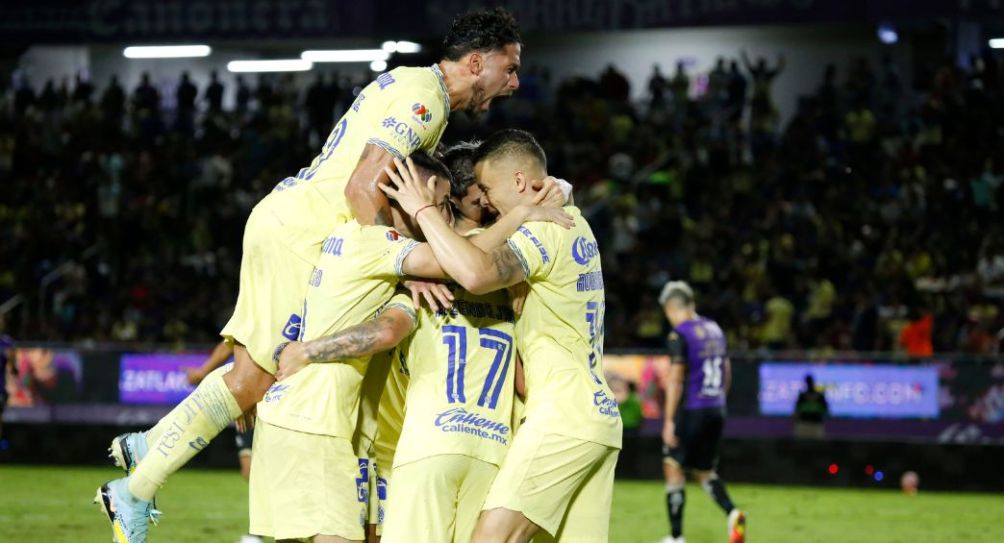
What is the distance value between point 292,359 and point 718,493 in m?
6.93

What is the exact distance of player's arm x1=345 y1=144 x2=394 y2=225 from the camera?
19.7 ft

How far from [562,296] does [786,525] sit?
324 inches

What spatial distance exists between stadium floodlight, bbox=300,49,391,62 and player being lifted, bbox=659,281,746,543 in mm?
17784

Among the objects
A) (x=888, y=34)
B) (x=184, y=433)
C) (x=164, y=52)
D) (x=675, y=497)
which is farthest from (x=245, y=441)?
(x=164, y=52)

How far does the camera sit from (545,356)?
A: 5711 millimetres

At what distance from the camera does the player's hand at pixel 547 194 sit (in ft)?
19.3

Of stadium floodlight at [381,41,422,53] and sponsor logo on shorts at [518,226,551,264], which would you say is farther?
stadium floodlight at [381,41,422,53]

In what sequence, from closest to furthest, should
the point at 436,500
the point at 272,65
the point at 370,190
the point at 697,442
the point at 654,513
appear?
the point at 436,500, the point at 370,190, the point at 697,442, the point at 654,513, the point at 272,65

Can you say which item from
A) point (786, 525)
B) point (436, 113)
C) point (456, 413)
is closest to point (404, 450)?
point (456, 413)

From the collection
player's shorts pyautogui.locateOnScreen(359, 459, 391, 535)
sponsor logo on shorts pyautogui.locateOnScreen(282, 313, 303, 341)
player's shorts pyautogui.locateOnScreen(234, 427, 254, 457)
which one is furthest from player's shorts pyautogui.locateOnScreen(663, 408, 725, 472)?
sponsor logo on shorts pyautogui.locateOnScreen(282, 313, 303, 341)

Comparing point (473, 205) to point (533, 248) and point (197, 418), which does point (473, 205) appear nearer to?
point (533, 248)

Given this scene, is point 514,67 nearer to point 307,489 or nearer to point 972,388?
point 307,489

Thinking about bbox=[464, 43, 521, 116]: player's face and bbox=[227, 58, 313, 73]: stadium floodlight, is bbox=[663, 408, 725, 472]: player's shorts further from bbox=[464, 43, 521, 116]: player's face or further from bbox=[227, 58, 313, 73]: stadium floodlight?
bbox=[227, 58, 313, 73]: stadium floodlight

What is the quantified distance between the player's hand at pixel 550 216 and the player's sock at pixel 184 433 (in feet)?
5.63
